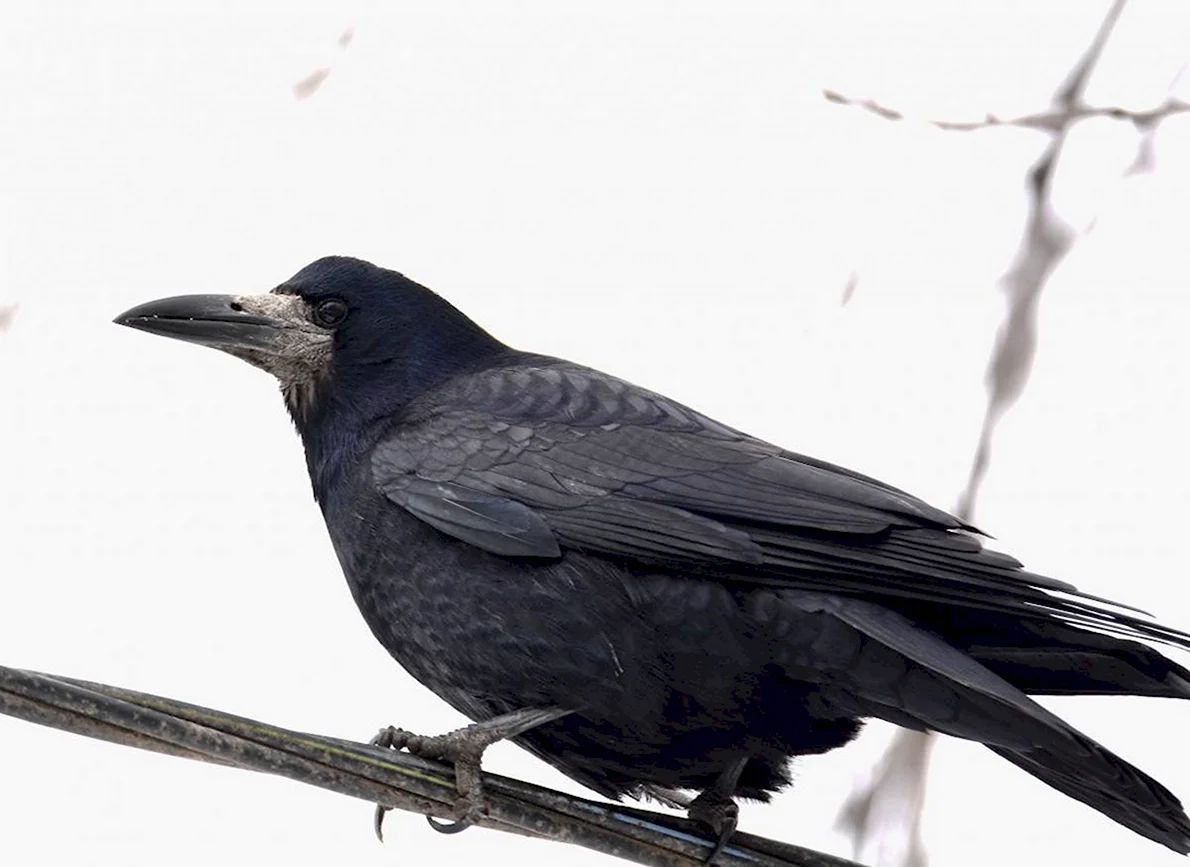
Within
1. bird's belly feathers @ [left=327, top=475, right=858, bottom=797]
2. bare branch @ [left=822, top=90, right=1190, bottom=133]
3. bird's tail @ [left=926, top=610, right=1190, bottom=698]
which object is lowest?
bird's belly feathers @ [left=327, top=475, right=858, bottom=797]

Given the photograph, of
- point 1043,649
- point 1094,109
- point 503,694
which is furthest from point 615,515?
point 1094,109

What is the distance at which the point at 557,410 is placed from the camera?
13.3 feet

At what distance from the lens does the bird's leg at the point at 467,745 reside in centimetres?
337

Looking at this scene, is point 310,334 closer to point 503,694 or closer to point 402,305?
point 402,305

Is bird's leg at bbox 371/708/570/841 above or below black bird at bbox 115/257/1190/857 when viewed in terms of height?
below

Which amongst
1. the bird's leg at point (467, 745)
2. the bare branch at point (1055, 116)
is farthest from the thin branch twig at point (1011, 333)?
the bird's leg at point (467, 745)

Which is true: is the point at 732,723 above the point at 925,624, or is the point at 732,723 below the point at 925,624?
below

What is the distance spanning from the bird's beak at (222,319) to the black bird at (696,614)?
1.68 ft

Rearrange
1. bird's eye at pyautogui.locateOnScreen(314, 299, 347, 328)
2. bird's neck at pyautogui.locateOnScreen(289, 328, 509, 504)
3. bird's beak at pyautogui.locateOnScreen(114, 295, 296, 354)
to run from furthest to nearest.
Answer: bird's eye at pyautogui.locateOnScreen(314, 299, 347, 328) → bird's beak at pyautogui.locateOnScreen(114, 295, 296, 354) → bird's neck at pyautogui.locateOnScreen(289, 328, 509, 504)

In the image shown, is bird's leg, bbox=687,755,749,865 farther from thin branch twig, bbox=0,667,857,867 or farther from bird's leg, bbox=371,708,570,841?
bird's leg, bbox=371,708,570,841

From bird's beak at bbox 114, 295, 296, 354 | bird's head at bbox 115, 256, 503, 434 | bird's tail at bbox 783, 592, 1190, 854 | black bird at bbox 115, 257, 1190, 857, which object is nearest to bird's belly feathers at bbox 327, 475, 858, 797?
black bird at bbox 115, 257, 1190, 857

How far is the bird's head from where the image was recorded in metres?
4.28

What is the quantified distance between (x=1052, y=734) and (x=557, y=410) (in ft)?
4.31

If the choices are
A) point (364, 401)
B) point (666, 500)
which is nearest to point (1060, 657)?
point (666, 500)
